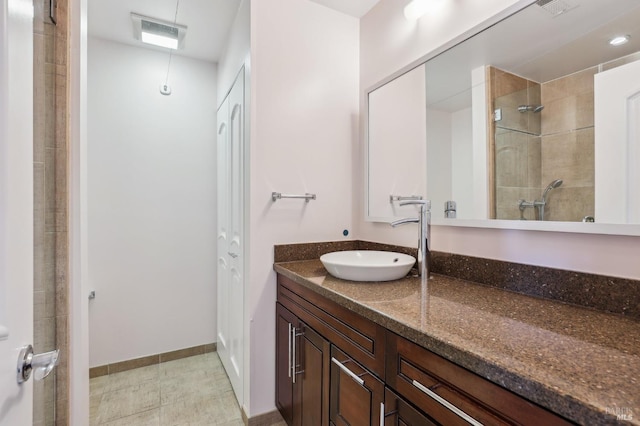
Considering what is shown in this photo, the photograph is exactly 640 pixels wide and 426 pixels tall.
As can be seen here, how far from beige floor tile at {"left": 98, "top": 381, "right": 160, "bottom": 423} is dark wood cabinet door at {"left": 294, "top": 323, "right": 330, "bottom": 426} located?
3.52 ft

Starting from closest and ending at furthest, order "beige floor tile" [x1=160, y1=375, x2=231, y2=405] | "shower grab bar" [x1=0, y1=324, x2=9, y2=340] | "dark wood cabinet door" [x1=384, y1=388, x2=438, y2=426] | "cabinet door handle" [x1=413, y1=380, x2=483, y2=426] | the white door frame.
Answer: "shower grab bar" [x1=0, y1=324, x2=9, y2=340] < "cabinet door handle" [x1=413, y1=380, x2=483, y2=426] < "dark wood cabinet door" [x1=384, y1=388, x2=438, y2=426] < the white door frame < "beige floor tile" [x1=160, y1=375, x2=231, y2=405]

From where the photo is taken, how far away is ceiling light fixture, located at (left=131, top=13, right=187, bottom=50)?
1998 mm

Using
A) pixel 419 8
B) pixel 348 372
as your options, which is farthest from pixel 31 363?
pixel 419 8

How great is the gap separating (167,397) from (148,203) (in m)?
1.36

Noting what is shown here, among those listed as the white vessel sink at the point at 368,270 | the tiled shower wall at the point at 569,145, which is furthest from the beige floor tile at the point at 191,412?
the tiled shower wall at the point at 569,145

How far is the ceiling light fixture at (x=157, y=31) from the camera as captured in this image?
200cm

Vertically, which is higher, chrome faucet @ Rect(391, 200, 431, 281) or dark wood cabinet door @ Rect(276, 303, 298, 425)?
chrome faucet @ Rect(391, 200, 431, 281)

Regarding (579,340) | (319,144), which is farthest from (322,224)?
(579,340)

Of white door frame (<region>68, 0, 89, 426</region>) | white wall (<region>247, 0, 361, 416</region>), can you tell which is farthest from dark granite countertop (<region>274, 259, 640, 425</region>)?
white door frame (<region>68, 0, 89, 426</region>)

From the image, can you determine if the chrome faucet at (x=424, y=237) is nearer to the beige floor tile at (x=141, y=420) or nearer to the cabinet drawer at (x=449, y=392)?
the cabinet drawer at (x=449, y=392)

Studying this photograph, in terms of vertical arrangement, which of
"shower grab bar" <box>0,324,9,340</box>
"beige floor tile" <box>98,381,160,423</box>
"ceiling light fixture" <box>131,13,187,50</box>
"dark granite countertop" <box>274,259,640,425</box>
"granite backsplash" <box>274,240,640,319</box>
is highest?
"ceiling light fixture" <box>131,13,187,50</box>

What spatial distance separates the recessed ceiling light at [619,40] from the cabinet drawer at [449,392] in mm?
1024

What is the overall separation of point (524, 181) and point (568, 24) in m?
0.52

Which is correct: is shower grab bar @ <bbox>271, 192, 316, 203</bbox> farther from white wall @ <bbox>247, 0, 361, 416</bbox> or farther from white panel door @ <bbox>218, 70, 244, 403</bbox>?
white panel door @ <bbox>218, 70, 244, 403</bbox>
